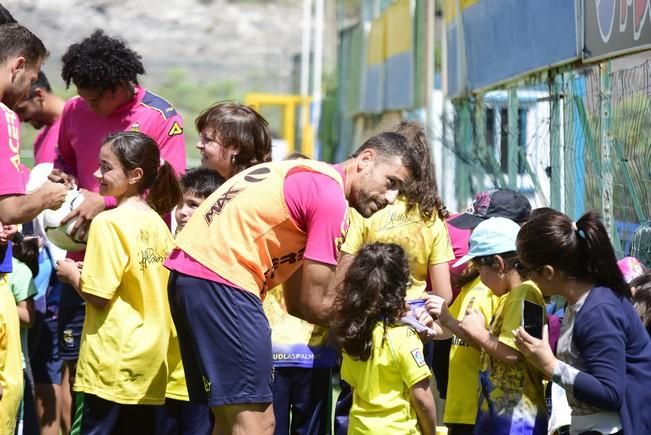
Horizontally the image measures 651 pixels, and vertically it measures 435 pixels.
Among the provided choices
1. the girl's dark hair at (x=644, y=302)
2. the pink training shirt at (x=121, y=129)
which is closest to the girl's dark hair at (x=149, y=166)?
the pink training shirt at (x=121, y=129)

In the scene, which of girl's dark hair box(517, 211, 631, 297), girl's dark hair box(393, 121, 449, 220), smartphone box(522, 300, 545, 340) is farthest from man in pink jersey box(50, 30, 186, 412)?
girl's dark hair box(517, 211, 631, 297)

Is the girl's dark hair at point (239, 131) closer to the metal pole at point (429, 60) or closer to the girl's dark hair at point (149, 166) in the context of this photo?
the girl's dark hair at point (149, 166)

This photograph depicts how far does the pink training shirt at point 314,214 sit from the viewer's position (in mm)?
4289

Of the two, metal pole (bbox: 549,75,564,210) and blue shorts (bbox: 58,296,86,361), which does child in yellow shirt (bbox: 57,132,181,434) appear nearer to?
blue shorts (bbox: 58,296,86,361)

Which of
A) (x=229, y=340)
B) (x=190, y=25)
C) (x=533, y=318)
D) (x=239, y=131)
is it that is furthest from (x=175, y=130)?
(x=190, y=25)

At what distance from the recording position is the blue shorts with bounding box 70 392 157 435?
17.3ft

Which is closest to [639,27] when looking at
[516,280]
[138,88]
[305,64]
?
[516,280]

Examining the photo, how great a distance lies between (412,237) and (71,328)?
1.82 metres

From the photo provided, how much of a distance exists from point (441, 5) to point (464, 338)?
5.86 m

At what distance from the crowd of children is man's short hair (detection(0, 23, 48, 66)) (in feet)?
0.04

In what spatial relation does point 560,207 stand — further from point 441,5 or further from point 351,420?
point 441,5

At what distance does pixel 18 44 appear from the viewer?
4.82 metres

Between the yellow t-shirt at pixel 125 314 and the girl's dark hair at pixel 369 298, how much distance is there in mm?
890

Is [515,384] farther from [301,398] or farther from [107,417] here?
[107,417]
